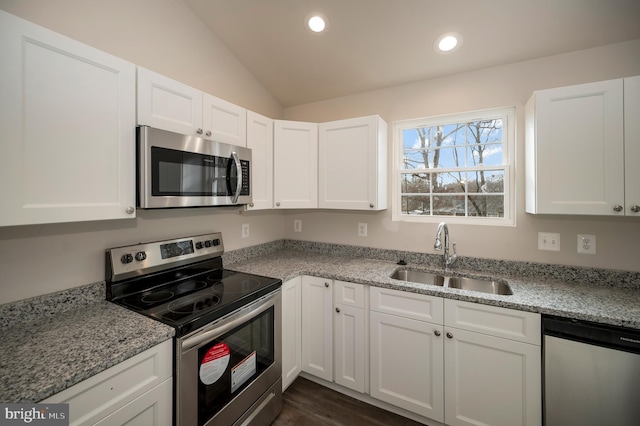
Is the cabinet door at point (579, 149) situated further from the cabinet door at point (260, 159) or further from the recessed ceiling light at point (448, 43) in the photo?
the cabinet door at point (260, 159)

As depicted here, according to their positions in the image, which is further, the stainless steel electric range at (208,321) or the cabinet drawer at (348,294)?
the cabinet drawer at (348,294)

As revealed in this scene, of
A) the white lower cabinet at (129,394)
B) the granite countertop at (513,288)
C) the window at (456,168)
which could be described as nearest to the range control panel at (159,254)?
the granite countertop at (513,288)

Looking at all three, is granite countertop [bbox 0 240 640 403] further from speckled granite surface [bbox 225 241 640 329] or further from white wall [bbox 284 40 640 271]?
white wall [bbox 284 40 640 271]

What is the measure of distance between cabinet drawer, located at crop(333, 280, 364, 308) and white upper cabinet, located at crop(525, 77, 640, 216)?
1.26 metres

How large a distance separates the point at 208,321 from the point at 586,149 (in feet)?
7.49

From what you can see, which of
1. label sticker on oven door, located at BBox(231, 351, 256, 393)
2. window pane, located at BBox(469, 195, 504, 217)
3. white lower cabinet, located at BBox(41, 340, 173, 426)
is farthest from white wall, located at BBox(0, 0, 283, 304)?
window pane, located at BBox(469, 195, 504, 217)

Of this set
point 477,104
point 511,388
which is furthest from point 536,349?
point 477,104

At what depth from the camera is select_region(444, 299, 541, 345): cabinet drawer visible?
1416 mm

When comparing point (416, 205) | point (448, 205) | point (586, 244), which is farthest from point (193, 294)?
point (586, 244)

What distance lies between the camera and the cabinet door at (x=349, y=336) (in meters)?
1.90

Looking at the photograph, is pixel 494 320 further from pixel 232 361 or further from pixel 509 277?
pixel 232 361

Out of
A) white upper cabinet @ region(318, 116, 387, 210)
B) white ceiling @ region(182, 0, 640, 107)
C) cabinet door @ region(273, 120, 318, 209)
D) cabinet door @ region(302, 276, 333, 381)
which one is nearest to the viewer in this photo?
white ceiling @ region(182, 0, 640, 107)

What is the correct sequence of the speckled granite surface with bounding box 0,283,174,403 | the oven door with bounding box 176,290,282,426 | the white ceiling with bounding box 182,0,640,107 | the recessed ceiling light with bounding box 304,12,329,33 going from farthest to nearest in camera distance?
1. the recessed ceiling light with bounding box 304,12,329,33
2. the white ceiling with bounding box 182,0,640,107
3. the oven door with bounding box 176,290,282,426
4. the speckled granite surface with bounding box 0,283,174,403

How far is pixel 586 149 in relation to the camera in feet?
5.08
